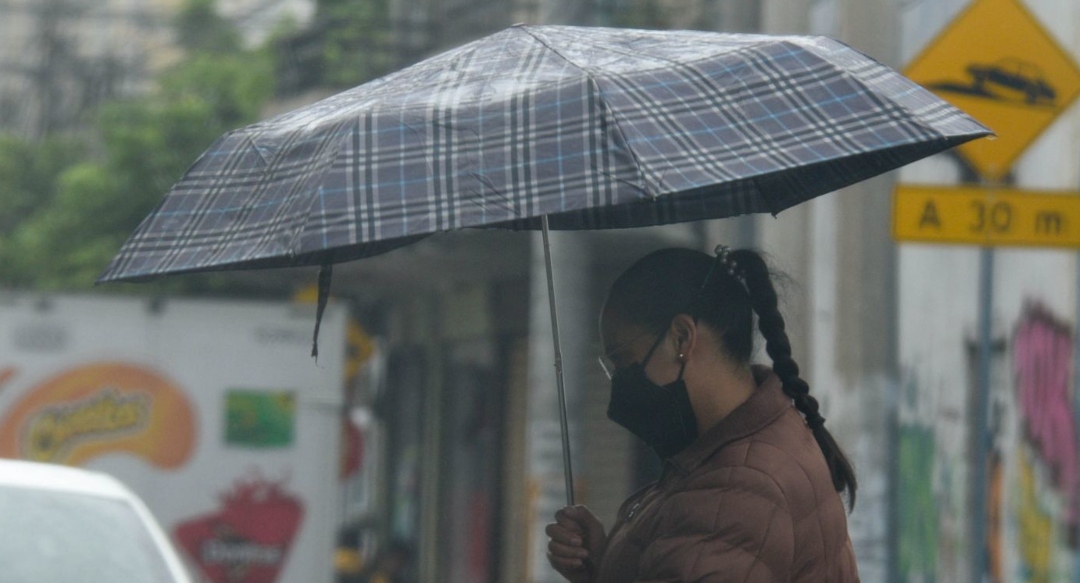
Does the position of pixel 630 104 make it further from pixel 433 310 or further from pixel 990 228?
pixel 433 310

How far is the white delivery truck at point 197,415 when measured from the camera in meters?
11.4

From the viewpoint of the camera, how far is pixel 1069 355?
873cm

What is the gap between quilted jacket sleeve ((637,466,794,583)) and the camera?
2643 mm

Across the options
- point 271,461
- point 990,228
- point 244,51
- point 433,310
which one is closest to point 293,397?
point 271,461

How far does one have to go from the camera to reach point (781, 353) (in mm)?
3053

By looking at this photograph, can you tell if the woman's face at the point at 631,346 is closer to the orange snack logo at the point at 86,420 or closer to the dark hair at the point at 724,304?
the dark hair at the point at 724,304

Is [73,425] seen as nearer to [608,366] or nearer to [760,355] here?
[760,355]

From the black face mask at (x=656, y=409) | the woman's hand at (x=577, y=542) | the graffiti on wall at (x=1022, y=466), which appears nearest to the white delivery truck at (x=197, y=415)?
the graffiti on wall at (x=1022, y=466)

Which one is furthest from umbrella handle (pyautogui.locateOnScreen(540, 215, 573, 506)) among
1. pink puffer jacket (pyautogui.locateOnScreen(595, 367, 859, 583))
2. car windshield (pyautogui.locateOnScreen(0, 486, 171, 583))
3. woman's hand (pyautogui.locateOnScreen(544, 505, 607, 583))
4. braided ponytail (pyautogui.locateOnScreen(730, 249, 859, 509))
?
car windshield (pyautogui.locateOnScreen(0, 486, 171, 583))

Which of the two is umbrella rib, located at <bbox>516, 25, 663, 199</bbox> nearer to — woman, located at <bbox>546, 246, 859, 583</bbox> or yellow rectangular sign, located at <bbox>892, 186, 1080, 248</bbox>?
woman, located at <bbox>546, 246, 859, 583</bbox>

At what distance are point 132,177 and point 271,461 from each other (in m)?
9.53

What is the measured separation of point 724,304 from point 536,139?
1.46 feet

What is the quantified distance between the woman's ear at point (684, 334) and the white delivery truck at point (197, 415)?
895 cm

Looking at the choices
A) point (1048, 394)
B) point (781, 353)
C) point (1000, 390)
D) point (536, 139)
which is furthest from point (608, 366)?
point (1000, 390)
